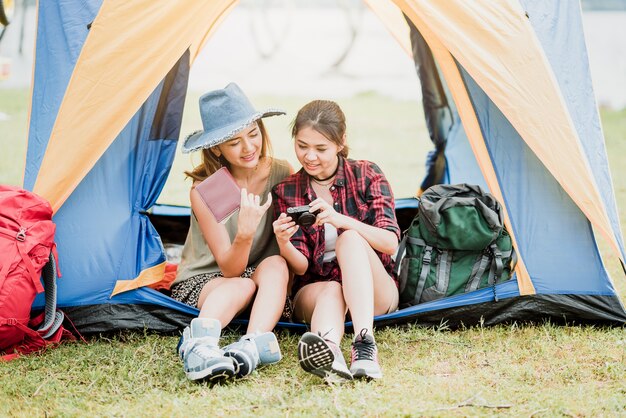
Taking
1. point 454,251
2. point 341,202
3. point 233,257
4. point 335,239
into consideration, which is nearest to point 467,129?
point 454,251

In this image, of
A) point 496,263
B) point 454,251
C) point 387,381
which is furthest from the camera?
A: point 454,251

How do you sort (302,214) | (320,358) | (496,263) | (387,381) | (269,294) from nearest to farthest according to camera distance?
(320,358)
(387,381)
(302,214)
(269,294)
(496,263)

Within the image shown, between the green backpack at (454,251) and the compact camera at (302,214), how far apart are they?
0.61 meters

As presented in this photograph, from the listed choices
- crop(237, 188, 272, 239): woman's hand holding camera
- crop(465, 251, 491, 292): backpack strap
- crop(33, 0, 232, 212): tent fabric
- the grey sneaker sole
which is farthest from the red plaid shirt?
crop(33, 0, 232, 212): tent fabric

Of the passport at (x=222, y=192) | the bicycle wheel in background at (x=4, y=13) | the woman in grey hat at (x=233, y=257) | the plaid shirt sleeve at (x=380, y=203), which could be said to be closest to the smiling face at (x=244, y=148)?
the woman in grey hat at (x=233, y=257)

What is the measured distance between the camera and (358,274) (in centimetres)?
283

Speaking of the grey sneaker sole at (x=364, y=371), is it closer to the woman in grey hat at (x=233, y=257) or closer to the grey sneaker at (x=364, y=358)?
the grey sneaker at (x=364, y=358)

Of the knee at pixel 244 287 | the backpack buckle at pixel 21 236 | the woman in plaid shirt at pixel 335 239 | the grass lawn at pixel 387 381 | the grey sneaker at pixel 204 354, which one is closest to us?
the grass lawn at pixel 387 381

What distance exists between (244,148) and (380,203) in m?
0.57

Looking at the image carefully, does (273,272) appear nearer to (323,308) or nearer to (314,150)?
(323,308)

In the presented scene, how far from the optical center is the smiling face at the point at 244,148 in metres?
3.04

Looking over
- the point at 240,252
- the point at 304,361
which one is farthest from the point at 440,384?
the point at 240,252

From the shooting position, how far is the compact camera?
2.82 meters

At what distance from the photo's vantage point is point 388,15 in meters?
4.71
